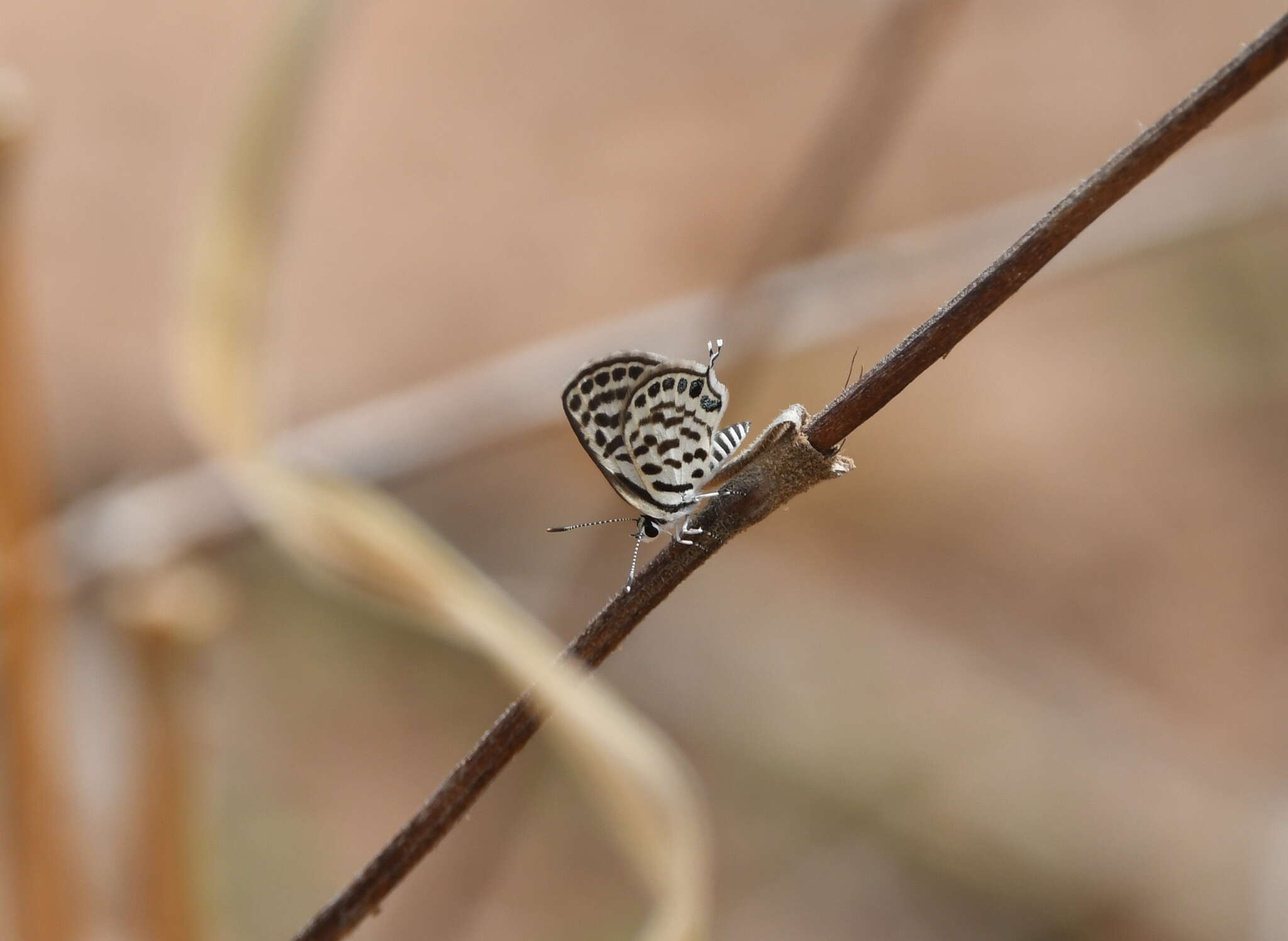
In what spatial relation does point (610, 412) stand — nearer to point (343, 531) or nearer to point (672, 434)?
point (672, 434)

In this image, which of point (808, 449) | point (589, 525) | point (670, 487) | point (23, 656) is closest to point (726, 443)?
point (670, 487)

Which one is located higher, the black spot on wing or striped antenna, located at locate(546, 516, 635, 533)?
striped antenna, located at locate(546, 516, 635, 533)

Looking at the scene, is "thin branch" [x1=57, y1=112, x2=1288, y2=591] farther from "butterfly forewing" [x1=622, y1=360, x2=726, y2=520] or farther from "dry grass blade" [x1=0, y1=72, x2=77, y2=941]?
"butterfly forewing" [x1=622, y1=360, x2=726, y2=520]

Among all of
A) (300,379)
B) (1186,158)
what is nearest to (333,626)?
(300,379)

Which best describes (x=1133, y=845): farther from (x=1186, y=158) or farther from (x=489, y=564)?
(x=489, y=564)

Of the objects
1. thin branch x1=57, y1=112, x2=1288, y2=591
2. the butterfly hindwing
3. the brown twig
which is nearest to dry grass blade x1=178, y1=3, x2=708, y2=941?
the brown twig
